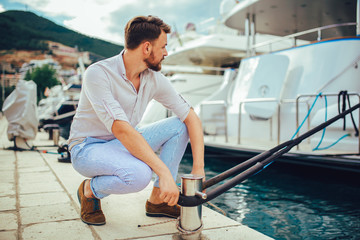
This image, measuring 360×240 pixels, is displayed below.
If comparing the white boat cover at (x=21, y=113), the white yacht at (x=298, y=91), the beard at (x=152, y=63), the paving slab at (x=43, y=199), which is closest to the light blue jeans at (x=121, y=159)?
the beard at (x=152, y=63)

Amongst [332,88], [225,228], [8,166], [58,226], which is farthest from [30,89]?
[332,88]

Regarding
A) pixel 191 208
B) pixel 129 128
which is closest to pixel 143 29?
pixel 129 128

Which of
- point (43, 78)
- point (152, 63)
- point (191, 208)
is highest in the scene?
point (43, 78)

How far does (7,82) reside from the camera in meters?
59.2

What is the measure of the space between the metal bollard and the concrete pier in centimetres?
15

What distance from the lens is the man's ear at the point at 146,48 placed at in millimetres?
1919

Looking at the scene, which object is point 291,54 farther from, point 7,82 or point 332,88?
point 7,82

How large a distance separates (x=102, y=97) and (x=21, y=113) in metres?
4.91

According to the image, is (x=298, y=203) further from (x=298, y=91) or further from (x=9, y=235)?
(x=298, y=91)

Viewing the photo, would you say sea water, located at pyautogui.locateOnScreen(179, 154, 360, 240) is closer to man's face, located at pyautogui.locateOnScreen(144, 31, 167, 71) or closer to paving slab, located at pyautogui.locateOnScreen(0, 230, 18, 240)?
man's face, located at pyautogui.locateOnScreen(144, 31, 167, 71)

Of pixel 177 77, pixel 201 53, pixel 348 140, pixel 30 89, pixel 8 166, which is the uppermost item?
pixel 201 53

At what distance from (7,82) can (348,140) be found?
6613 centimetres

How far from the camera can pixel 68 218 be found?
6.94ft

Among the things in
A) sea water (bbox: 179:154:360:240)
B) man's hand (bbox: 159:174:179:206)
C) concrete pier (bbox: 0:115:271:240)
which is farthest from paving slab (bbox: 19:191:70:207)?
sea water (bbox: 179:154:360:240)
